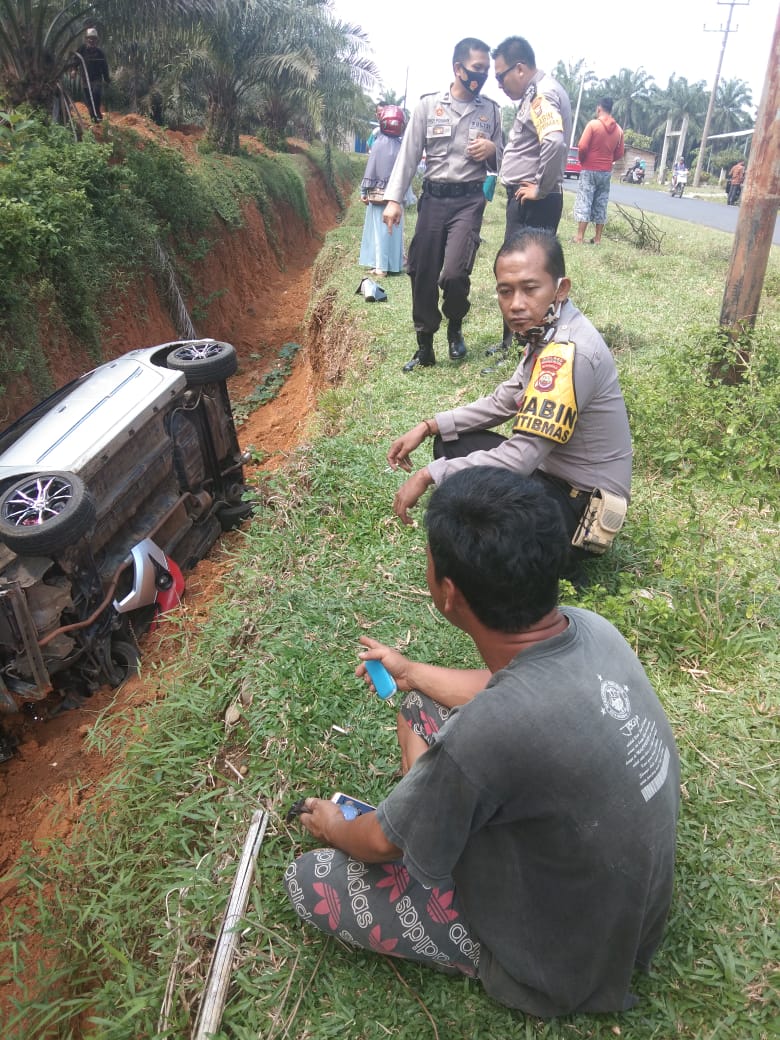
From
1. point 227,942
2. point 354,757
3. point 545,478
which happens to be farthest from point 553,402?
point 227,942

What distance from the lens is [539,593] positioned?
4.60ft

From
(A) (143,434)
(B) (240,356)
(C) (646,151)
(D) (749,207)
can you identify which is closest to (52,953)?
(A) (143,434)

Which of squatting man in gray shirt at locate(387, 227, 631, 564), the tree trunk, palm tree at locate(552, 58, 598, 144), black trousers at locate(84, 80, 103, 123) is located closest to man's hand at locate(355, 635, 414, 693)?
squatting man in gray shirt at locate(387, 227, 631, 564)

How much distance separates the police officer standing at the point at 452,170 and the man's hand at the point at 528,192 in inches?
11.4

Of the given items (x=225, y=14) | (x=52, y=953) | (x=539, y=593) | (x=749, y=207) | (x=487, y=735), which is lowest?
(x=52, y=953)

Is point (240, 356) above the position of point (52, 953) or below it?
below

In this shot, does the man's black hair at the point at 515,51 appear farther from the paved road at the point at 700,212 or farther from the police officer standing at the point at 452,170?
the paved road at the point at 700,212

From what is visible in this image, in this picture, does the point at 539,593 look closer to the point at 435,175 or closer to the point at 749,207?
the point at 749,207

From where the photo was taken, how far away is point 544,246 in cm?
274

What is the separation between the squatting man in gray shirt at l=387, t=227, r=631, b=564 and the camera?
8.52 feet

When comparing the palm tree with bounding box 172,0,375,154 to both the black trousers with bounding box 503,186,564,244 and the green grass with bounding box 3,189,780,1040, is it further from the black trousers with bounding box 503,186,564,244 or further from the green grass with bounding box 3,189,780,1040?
the green grass with bounding box 3,189,780,1040

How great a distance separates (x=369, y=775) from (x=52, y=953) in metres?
1.21

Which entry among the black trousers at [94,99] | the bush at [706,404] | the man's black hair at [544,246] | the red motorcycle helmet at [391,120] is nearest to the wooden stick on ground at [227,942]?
the man's black hair at [544,246]

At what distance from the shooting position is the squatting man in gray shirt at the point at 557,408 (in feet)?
8.52
